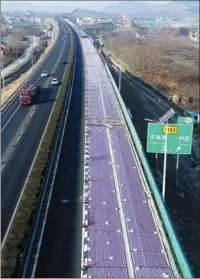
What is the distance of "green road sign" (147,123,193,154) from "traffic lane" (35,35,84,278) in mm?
3878

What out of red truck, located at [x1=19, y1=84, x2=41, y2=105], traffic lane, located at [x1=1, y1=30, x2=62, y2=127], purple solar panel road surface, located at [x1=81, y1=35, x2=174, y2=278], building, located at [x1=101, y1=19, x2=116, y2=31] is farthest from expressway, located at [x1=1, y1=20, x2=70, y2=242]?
building, located at [x1=101, y1=19, x2=116, y2=31]

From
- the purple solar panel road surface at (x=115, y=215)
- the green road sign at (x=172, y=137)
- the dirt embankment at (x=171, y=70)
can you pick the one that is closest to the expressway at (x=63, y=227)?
the purple solar panel road surface at (x=115, y=215)

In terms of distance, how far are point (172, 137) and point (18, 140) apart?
37.0 feet

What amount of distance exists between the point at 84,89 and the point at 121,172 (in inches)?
918

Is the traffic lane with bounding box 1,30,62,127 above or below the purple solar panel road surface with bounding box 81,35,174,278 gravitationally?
above

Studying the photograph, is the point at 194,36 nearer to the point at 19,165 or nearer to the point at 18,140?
the point at 18,140

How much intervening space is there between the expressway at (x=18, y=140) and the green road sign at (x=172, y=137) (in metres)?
6.38

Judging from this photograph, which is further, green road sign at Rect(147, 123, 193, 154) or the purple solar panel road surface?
green road sign at Rect(147, 123, 193, 154)

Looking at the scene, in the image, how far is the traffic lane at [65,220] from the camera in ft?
43.4

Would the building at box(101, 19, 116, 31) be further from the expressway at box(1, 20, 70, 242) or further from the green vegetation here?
the green vegetation

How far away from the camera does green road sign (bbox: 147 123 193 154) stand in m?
18.3

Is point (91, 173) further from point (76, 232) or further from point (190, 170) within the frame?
point (190, 170)

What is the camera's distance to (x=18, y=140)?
85.8 feet

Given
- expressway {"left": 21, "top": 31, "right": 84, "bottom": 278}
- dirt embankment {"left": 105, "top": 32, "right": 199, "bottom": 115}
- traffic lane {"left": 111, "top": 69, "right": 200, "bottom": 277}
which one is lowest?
traffic lane {"left": 111, "top": 69, "right": 200, "bottom": 277}
